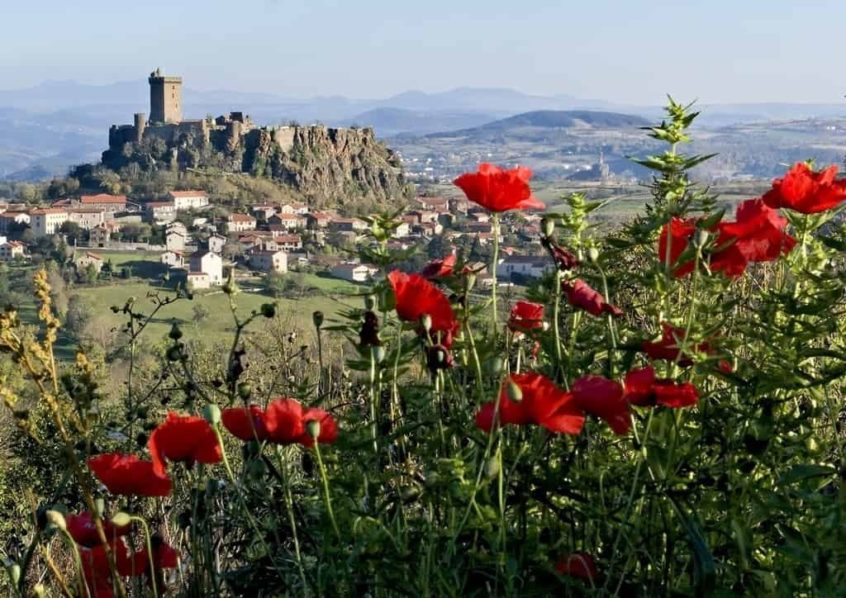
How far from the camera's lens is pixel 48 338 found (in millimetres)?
1592

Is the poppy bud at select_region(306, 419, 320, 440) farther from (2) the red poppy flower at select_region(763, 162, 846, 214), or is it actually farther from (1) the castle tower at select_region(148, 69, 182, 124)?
(1) the castle tower at select_region(148, 69, 182, 124)

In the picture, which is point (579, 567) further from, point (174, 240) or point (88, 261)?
point (174, 240)

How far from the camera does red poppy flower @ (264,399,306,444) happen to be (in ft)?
4.61

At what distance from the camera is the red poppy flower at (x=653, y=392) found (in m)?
1.30

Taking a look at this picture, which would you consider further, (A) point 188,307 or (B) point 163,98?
(B) point 163,98

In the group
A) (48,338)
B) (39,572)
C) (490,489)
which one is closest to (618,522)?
(490,489)

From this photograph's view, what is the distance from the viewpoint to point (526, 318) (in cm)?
173

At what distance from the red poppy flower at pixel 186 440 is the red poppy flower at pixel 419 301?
31 centimetres

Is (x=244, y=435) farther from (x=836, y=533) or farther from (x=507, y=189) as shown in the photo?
(x=836, y=533)

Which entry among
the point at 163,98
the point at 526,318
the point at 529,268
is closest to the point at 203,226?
the point at 163,98

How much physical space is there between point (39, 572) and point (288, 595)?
139cm

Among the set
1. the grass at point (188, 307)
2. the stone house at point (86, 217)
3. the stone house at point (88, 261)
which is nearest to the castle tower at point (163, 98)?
the stone house at point (86, 217)

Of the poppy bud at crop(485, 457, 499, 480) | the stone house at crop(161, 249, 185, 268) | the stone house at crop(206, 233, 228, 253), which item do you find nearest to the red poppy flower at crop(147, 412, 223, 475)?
the poppy bud at crop(485, 457, 499, 480)

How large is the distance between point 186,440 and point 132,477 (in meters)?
0.08
